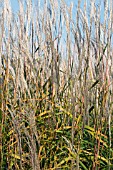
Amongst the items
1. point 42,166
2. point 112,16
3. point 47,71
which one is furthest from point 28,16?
point 42,166

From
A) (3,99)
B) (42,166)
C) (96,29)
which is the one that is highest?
(96,29)

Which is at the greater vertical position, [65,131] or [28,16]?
[28,16]

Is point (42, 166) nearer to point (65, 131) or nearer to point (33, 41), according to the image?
point (65, 131)

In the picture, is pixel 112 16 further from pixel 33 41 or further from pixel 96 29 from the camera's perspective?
pixel 33 41

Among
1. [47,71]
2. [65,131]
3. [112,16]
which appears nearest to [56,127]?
[65,131]

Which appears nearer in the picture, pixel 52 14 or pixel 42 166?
pixel 42 166

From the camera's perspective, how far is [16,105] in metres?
2.92

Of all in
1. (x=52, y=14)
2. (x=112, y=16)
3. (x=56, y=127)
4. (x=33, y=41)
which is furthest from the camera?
(x=33, y=41)

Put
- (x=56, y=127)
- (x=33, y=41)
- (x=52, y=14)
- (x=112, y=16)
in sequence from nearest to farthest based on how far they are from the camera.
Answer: (x=112, y=16), (x=56, y=127), (x=52, y=14), (x=33, y=41)

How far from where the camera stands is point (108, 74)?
269 cm

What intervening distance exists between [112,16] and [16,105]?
99 centimetres

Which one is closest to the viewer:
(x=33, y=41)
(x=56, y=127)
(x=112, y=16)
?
(x=112, y=16)

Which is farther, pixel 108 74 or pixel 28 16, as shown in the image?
pixel 28 16

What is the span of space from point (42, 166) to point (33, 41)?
40.7 inches
